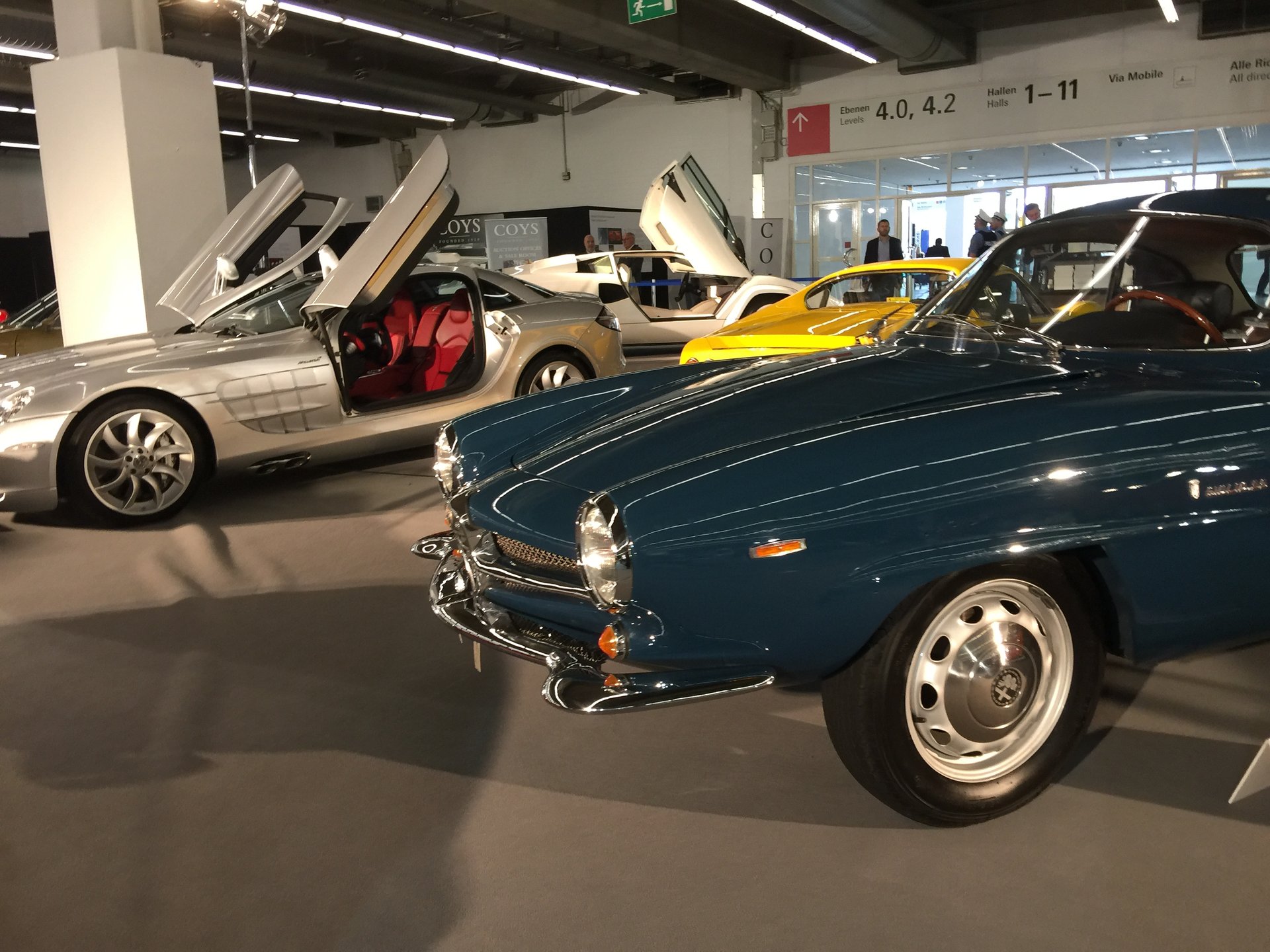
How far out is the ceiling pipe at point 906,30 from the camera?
14.0m

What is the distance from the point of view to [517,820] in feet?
7.95

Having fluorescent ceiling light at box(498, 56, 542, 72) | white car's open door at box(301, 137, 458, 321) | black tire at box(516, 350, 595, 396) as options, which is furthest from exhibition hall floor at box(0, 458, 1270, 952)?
fluorescent ceiling light at box(498, 56, 542, 72)

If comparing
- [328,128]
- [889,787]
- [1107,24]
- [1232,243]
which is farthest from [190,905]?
[328,128]

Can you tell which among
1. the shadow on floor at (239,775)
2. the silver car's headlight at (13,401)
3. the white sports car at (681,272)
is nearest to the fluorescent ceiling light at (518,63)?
the white sports car at (681,272)

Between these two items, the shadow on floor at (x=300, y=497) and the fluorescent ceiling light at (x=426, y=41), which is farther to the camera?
the fluorescent ceiling light at (x=426, y=41)

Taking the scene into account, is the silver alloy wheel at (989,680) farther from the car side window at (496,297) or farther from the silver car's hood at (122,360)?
the car side window at (496,297)

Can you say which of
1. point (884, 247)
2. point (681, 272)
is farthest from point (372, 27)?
point (884, 247)

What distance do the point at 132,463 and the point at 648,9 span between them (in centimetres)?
1026

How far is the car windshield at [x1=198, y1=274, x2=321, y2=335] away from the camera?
5.90 metres

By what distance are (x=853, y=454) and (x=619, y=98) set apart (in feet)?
75.0

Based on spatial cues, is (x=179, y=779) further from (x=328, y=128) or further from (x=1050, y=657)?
(x=328, y=128)

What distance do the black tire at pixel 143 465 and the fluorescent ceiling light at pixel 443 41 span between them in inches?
381

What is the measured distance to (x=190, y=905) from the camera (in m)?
2.13

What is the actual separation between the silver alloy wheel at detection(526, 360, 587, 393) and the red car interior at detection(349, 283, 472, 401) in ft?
1.74
